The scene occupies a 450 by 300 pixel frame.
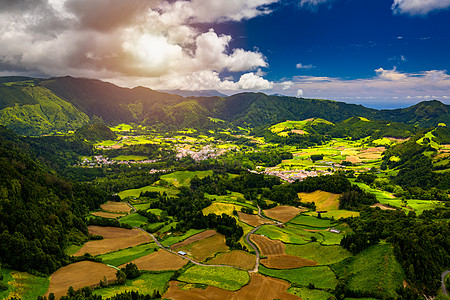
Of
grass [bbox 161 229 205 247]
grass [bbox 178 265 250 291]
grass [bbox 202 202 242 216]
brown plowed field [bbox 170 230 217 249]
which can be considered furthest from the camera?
grass [bbox 202 202 242 216]

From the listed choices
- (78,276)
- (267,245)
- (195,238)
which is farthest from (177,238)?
(78,276)

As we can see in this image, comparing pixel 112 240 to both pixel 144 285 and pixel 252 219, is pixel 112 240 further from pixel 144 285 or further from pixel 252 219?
pixel 252 219

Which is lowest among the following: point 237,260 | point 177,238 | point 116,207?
point 116,207

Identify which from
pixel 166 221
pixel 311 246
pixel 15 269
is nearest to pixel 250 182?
pixel 166 221

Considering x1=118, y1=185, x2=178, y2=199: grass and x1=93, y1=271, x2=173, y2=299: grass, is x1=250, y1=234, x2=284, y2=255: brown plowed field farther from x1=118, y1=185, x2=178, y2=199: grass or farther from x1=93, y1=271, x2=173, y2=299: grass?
x1=118, y1=185, x2=178, y2=199: grass

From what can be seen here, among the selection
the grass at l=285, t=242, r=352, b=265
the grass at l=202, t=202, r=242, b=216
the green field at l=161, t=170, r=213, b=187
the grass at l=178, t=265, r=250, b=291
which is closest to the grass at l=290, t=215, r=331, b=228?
the grass at l=285, t=242, r=352, b=265

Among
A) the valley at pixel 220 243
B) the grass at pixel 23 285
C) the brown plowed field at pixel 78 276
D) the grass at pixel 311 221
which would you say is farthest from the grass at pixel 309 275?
the grass at pixel 23 285

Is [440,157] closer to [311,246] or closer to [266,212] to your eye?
[266,212]
